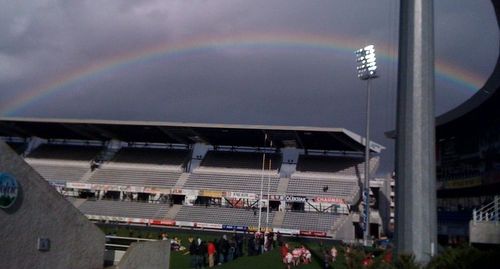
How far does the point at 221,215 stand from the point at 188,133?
8746 millimetres

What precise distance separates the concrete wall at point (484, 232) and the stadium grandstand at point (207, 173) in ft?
79.1

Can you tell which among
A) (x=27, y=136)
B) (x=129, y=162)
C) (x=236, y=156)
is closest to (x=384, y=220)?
(x=236, y=156)

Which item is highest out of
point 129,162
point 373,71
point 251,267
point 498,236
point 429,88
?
point 373,71

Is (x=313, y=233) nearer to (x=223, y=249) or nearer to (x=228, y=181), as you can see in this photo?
(x=228, y=181)

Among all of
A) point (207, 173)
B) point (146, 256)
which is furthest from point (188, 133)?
point (146, 256)

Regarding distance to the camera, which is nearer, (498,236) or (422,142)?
(422,142)

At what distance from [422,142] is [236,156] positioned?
48004 mm

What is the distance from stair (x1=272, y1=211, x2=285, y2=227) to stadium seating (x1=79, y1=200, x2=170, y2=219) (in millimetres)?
9131

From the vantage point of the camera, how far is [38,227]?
11.7m

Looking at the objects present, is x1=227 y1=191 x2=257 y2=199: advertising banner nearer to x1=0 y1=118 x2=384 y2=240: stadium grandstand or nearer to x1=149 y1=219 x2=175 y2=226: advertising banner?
x1=0 y1=118 x2=384 y2=240: stadium grandstand

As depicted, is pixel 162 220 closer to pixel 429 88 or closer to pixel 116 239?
pixel 116 239

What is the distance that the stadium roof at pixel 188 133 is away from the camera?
50.1 metres

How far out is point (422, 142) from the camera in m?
10.8

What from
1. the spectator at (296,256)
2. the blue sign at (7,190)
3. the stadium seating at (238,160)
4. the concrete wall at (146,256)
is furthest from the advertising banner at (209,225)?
the blue sign at (7,190)
